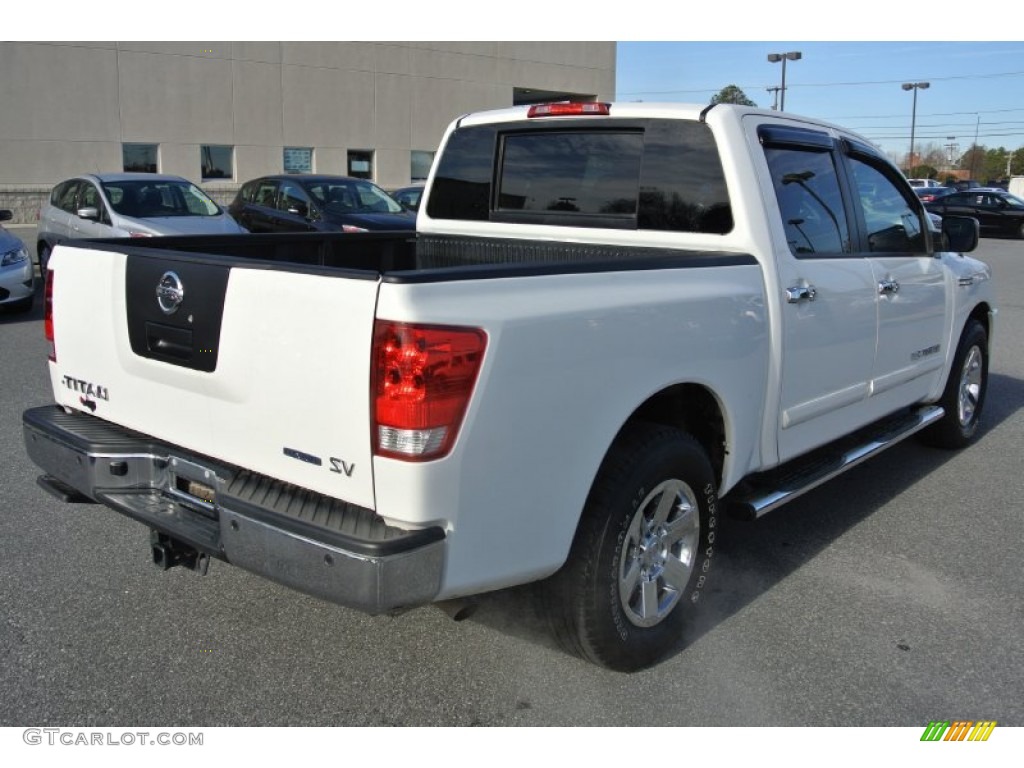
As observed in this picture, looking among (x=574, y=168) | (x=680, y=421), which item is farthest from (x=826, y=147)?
(x=680, y=421)

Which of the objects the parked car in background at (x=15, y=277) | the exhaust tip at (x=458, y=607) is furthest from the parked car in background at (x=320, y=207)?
the exhaust tip at (x=458, y=607)

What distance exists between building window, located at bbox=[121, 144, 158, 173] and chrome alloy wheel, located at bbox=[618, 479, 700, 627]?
26330 millimetres

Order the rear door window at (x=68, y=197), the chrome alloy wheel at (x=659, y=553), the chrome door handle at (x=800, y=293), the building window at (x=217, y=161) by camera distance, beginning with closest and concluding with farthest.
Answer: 1. the chrome alloy wheel at (x=659, y=553)
2. the chrome door handle at (x=800, y=293)
3. the rear door window at (x=68, y=197)
4. the building window at (x=217, y=161)

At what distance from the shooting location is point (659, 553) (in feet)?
10.9

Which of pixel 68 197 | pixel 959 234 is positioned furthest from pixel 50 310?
pixel 68 197

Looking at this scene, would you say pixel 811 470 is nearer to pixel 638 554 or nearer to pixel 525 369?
pixel 638 554

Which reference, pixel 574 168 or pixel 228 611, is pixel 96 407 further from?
pixel 574 168

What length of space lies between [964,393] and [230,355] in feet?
16.5

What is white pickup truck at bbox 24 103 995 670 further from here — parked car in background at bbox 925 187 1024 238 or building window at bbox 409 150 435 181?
building window at bbox 409 150 435 181

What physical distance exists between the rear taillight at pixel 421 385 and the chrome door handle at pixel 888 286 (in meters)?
2.73

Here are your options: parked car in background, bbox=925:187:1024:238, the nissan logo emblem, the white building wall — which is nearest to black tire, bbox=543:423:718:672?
the nissan logo emblem

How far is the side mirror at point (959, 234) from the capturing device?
5.27 meters
